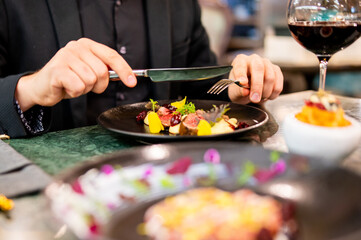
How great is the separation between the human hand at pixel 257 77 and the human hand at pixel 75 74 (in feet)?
1.19

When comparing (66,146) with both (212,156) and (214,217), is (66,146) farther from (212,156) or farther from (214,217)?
(214,217)

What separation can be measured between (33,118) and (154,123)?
368 millimetres

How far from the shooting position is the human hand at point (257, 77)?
119 cm

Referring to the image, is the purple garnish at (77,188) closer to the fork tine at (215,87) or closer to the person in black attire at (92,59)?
the person in black attire at (92,59)

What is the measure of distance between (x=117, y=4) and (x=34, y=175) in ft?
3.26

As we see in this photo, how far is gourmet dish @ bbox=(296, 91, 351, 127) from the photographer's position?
29.1 inches

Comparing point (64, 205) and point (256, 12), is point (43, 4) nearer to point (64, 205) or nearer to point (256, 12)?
point (64, 205)

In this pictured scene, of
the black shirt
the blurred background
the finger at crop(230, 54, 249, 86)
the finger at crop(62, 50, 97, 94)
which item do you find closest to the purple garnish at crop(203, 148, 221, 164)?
the finger at crop(62, 50, 97, 94)

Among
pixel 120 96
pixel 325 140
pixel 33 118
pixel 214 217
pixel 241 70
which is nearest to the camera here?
pixel 214 217

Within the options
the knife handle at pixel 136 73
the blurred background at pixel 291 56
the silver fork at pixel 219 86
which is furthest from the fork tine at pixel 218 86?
the blurred background at pixel 291 56

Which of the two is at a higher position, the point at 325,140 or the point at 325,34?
the point at 325,34

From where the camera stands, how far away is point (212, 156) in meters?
0.66

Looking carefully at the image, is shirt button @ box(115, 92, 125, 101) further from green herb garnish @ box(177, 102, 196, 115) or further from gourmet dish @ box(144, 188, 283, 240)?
gourmet dish @ box(144, 188, 283, 240)

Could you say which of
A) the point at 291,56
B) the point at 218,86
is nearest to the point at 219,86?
the point at 218,86
